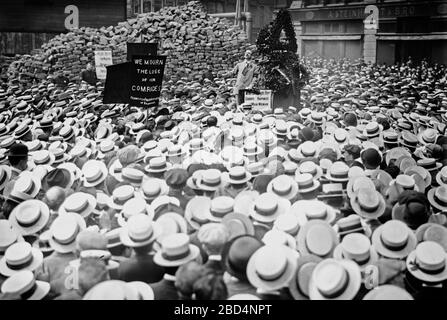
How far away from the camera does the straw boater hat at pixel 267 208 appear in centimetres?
365

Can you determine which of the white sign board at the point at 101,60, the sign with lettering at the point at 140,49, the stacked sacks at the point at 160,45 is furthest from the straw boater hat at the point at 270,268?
the stacked sacks at the point at 160,45

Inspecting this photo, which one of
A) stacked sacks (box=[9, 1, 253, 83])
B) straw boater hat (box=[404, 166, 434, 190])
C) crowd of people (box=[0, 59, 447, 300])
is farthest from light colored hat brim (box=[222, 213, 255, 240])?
stacked sacks (box=[9, 1, 253, 83])

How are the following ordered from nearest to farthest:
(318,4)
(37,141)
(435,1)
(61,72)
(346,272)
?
(346,272), (37,141), (435,1), (318,4), (61,72)

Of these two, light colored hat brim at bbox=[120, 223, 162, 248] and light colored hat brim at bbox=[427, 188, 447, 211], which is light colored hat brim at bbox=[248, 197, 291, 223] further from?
light colored hat brim at bbox=[427, 188, 447, 211]

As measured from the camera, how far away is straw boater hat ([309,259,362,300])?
2.83 metres

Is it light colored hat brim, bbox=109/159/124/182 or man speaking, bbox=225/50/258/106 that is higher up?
man speaking, bbox=225/50/258/106

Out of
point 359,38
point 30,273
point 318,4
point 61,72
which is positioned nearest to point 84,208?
point 30,273

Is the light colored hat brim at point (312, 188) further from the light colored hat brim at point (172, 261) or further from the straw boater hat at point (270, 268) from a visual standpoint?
the light colored hat brim at point (172, 261)

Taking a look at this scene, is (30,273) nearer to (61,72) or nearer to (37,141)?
(37,141)

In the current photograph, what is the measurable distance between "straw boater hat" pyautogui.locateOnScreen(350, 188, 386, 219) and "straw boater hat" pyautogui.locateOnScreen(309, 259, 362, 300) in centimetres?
81

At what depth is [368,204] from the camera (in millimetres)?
3666

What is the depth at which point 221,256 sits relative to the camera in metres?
3.16
